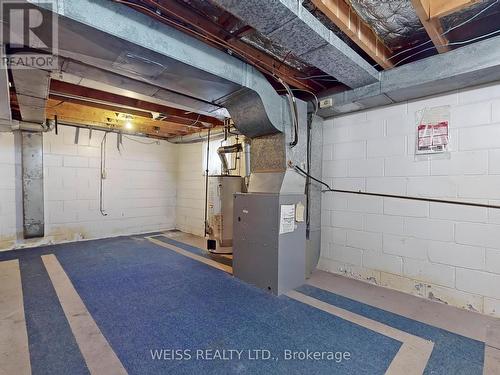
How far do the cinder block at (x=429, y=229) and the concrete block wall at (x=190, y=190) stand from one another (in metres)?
3.79

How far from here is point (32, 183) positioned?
4.16 m

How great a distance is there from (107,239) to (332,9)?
5166 millimetres

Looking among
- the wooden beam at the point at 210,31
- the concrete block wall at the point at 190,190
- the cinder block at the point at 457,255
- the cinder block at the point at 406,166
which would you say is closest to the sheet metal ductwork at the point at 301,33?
the wooden beam at the point at 210,31

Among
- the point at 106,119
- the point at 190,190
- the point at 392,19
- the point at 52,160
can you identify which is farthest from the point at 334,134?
the point at 52,160

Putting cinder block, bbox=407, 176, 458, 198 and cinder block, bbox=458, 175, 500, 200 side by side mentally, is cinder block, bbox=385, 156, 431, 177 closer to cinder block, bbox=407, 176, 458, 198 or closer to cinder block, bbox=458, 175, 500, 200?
cinder block, bbox=407, 176, 458, 198

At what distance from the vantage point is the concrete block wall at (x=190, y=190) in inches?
212

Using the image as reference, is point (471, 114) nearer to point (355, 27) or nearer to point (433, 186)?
point (433, 186)

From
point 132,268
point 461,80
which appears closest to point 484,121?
point 461,80

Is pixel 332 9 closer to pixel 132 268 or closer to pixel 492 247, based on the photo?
pixel 492 247

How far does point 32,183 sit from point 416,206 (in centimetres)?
560

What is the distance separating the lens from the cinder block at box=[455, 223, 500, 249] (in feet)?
7.24

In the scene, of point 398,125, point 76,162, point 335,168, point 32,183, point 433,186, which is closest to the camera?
point 433,186

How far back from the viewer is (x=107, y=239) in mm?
4914

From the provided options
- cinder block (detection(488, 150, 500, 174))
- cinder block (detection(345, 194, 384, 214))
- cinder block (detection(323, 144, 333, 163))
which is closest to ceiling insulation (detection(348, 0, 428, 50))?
cinder block (detection(488, 150, 500, 174))
